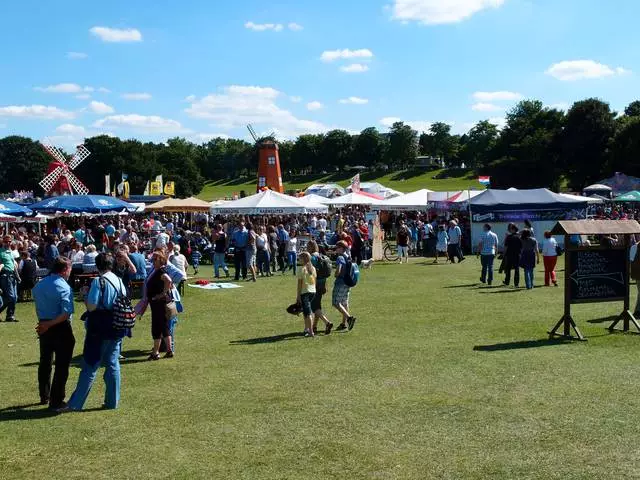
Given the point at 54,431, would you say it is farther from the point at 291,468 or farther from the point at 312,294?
the point at 312,294

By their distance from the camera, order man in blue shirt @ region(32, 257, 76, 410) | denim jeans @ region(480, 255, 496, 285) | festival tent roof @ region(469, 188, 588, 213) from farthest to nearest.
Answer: festival tent roof @ region(469, 188, 588, 213), denim jeans @ region(480, 255, 496, 285), man in blue shirt @ region(32, 257, 76, 410)

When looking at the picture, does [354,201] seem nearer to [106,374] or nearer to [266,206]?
[266,206]

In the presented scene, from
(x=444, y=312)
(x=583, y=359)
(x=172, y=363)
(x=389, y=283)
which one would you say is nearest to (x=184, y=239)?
(x=389, y=283)

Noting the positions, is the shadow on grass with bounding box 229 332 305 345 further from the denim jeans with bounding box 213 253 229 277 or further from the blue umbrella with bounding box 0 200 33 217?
the blue umbrella with bounding box 0 200 33 217

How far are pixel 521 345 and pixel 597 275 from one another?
225cm

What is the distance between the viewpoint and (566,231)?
37.9 feet

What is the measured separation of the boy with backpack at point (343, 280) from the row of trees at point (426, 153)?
5620cm

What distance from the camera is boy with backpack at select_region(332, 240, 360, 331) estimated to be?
1227 cm

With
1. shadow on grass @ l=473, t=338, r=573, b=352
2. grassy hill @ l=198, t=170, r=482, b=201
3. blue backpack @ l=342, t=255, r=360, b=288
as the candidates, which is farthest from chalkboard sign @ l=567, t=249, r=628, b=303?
grassy hill @ l=198, t=170, r=482, b=201

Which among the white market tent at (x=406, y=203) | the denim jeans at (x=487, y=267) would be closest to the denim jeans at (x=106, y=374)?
the denim jeans at (x=487, y=267)

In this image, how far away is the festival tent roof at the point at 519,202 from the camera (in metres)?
29.8

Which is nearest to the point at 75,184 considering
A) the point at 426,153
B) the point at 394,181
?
the point at 394,181

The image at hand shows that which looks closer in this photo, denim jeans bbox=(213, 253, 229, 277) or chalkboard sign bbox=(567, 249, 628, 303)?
chalkboard sign bbox=(567, 249, 628, 303)

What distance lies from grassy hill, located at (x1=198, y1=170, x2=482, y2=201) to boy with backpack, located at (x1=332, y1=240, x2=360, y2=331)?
223 ft
